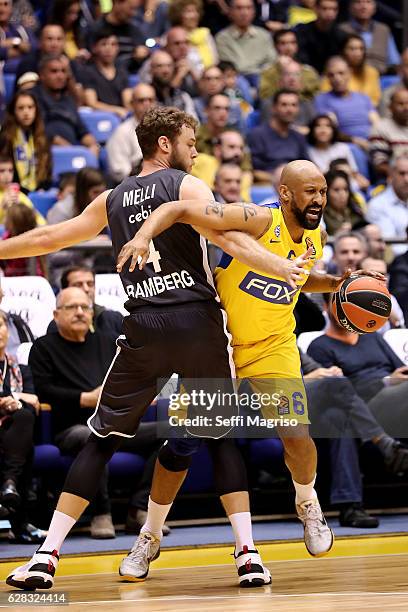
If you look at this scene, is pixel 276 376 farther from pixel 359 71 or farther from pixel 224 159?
pixel 359 71

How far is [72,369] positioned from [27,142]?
338cm

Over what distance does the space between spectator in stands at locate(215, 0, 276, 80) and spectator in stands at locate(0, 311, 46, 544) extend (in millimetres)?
7320

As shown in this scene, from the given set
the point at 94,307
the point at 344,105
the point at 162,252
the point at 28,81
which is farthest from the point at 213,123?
the point at 162,252

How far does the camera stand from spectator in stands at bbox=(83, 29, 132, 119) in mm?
12688

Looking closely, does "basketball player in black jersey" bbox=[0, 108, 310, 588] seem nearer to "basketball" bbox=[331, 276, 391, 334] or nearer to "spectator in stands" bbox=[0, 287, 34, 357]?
"basketball" bbox=[331, 276, 391, 334]

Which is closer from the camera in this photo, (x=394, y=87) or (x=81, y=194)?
(x=81, y=194)

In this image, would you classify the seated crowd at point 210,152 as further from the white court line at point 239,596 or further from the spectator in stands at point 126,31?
the white court line at point 239,596

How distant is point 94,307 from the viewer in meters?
8.34

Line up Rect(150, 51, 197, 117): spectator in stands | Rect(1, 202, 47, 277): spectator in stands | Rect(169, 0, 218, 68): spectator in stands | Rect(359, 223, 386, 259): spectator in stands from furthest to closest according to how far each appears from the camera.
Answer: Rect(169, 0, 218, 68): spectator in stands → Rect(150, 51, 197, 117): spectator in stands → Rect(359, 223, 386, 259): spectator in stands → Rect(1, 202, 47, 277): spectator in stands

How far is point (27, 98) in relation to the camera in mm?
10617

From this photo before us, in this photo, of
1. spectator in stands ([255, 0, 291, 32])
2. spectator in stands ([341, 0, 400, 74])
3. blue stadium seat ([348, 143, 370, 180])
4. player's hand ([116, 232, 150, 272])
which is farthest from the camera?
spectator in stands ([255, 0, 291, 32])

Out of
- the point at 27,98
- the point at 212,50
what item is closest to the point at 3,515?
the point at 27,98

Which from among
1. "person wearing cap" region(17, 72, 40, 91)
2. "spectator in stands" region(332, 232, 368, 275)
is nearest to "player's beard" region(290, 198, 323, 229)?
"spectator in stands" region(332, 232, 368, 275)

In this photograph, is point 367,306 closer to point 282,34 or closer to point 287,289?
point 287,289
